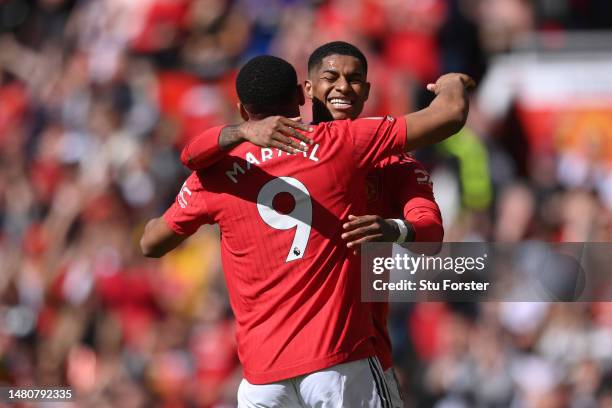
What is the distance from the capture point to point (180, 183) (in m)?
9.79

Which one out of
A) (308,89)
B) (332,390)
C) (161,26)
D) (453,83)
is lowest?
(332,390)

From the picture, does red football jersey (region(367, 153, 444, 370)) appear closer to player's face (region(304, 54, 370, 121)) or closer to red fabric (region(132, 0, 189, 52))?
player's face (region(304, 54, 370, 121))

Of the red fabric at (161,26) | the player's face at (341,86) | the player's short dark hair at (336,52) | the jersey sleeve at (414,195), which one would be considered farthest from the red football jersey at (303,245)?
the red fabric at (161,26)

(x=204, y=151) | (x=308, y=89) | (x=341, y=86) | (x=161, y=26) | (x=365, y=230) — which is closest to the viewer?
(x=365, y=230)

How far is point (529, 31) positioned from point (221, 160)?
244 inches

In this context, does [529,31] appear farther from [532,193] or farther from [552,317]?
[552,317]

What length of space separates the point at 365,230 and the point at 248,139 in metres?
0.54

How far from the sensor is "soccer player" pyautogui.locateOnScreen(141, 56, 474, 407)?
3822 mm

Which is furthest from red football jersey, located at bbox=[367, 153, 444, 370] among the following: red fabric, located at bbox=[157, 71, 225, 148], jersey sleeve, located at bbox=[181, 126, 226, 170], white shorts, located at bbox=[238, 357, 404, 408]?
red fabric, located at bbox=[157, 71, 225, 148]

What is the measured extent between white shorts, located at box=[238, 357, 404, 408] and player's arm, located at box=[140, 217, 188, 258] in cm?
69

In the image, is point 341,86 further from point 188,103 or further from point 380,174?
point 188,103

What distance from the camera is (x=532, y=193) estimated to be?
28.6 feet

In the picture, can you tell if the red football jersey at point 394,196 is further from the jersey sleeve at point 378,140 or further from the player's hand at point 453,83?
the player's hand at point 453,83

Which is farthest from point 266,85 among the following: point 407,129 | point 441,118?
point 441,118
